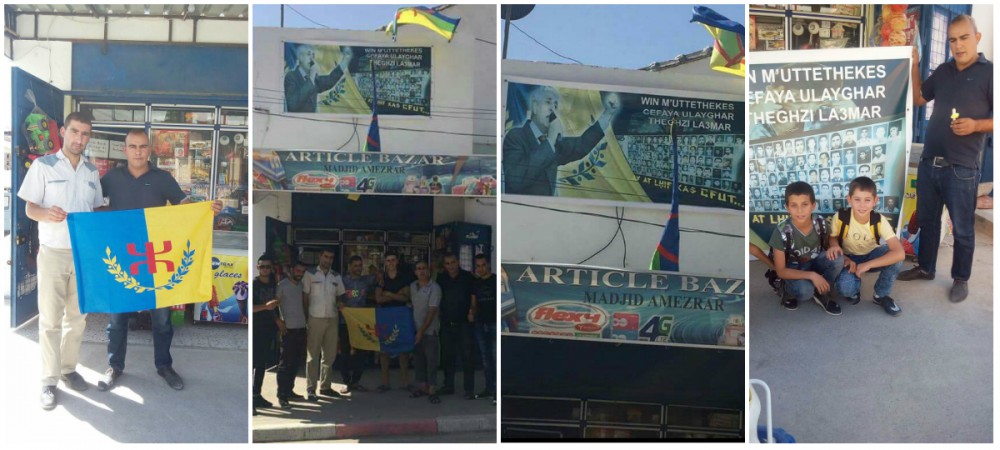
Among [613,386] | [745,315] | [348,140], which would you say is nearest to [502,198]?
[348,140]

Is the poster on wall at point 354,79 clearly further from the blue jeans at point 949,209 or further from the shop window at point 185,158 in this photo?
the blue jeans at point 949,209

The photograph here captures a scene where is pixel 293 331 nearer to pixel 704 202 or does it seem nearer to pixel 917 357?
pixel 704 202

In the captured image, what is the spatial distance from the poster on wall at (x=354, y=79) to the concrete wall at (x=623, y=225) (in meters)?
0.39

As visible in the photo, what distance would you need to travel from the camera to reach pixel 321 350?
3.36 m

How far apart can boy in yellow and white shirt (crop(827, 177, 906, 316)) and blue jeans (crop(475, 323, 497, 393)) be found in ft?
4.70

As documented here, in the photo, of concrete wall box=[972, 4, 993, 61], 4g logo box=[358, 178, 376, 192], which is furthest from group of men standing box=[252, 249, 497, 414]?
concrete wall box=[972, 4, 993, 61]

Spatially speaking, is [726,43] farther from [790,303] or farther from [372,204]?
[372,204]

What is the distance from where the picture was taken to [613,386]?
10.9 feet

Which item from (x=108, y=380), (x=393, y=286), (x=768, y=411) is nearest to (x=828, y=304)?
(x=768, y=411)

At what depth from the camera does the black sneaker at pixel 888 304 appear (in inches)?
127

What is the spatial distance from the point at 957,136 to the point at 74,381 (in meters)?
3.78

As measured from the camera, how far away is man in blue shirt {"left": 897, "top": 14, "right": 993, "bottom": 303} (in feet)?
10.5

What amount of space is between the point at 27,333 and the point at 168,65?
4.09 feet

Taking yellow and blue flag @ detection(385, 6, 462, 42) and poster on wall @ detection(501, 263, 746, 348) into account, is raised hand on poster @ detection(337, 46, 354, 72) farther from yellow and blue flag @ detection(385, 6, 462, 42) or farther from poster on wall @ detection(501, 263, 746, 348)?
poster on wall @ detection(501, 263, 746, 348)
